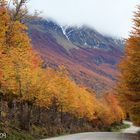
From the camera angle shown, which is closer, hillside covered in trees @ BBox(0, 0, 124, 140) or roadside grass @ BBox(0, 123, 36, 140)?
roadside grass @ BBox(0, 123, 36, 140)

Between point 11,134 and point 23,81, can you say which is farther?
point 23,81

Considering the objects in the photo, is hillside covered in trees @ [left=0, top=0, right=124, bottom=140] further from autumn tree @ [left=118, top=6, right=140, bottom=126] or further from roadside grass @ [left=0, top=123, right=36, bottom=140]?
autumn tree @ [left=118, top=6, right=140, bottom=126]

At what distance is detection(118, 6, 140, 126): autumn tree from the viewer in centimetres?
4338

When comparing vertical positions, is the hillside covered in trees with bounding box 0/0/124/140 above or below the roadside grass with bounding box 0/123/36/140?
above

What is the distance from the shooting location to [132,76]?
144ft

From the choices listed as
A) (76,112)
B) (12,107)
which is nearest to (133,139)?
(12,107)

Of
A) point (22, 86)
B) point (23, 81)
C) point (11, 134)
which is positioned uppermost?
point (23, 81)

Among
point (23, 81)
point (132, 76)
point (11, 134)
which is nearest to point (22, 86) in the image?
point (23, 81)

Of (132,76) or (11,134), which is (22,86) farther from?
(132,76)

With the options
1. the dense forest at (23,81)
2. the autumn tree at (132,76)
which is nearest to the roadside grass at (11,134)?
the dense forest at (23,81)

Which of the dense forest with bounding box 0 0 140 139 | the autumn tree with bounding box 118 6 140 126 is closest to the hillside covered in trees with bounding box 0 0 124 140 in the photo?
the dense forest with bounding box 0 0 140 139

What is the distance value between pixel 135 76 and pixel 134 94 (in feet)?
6.15

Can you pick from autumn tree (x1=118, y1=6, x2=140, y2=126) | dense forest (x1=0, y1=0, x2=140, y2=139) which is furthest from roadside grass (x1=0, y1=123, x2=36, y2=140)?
autumn tree (x1=118, y1=6, x2=140, y2=126)

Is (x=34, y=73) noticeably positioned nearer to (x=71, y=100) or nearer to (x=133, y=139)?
(x=133, y=139)
